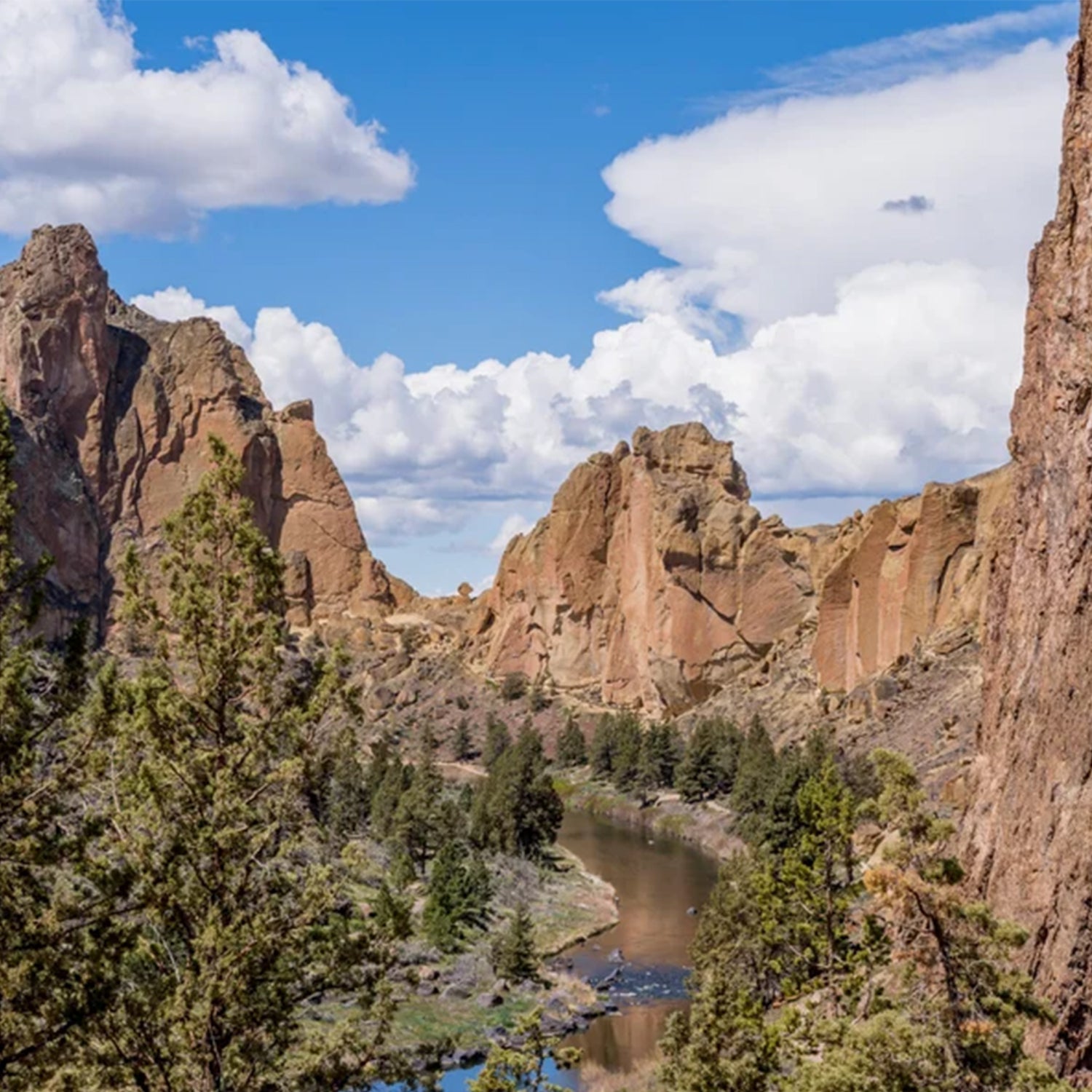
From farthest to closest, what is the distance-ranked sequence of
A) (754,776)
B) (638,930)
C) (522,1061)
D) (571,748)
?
(571,748)
(754,776)
(638,930)
(522,1061)

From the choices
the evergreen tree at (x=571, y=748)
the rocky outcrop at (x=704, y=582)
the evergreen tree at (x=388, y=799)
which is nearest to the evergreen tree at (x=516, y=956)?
the evergreen tree at (x=388, y=799)

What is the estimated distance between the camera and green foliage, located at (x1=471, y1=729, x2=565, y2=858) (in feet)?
223

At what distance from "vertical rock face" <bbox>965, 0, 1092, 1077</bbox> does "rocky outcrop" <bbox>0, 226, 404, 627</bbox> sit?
12122 centimetres

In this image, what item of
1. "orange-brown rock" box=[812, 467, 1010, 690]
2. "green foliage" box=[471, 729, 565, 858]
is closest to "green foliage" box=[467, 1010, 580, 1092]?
"green foliage" box=[471, 729, 565, 858]

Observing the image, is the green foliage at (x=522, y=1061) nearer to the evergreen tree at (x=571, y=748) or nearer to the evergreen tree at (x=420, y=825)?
the evergreen tree at (x=420, y=825)

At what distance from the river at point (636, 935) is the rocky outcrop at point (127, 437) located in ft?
245

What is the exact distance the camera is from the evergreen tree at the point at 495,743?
344 ft

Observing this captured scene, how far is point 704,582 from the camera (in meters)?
126

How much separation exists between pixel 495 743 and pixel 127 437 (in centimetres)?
7204

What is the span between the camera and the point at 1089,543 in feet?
87.9

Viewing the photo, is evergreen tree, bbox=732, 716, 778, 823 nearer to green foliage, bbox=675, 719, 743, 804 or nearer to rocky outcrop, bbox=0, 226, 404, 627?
green foliage, bbox=675, 719, 743, 804

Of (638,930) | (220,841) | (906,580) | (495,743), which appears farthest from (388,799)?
(220,841)

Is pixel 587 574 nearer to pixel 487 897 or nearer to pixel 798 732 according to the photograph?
pixel 798 732

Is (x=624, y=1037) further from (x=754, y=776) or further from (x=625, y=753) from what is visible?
(x=625, y=753)
